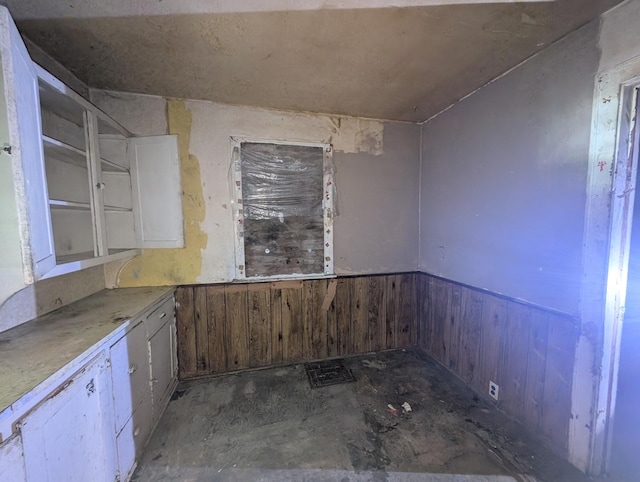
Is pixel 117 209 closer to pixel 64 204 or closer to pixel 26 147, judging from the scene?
pixel 64 204

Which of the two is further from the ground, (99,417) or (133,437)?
(99,417)

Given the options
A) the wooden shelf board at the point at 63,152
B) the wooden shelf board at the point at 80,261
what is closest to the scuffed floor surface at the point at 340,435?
the wooden shelf board at the point at 80,261

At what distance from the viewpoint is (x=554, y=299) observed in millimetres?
1484

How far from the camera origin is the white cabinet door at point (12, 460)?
28.5 inches

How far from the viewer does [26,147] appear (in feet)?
3.20

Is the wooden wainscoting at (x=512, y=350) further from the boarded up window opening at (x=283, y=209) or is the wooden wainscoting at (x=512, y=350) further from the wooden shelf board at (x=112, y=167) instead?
the wooden shelf board at (x=112, y=167)

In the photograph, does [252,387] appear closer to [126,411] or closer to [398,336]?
[126,411]

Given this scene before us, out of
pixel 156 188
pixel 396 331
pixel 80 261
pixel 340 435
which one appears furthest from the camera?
pixel 396 331

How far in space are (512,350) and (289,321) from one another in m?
1.75

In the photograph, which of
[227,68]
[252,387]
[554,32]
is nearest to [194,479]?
[252,387]

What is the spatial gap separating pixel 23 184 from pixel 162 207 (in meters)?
1.16

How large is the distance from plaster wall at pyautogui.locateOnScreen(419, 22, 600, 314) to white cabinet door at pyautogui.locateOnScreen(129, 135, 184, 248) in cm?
238

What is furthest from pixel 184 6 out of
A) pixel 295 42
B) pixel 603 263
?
pixel 603 263

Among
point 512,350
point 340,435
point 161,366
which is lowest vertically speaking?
point 340,435
